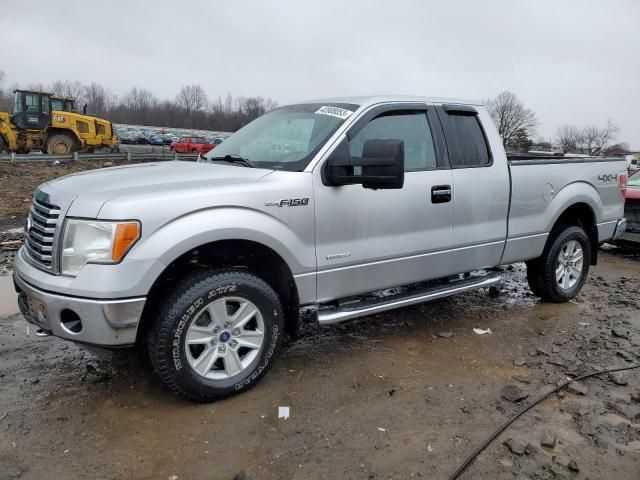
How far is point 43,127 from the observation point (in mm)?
23766

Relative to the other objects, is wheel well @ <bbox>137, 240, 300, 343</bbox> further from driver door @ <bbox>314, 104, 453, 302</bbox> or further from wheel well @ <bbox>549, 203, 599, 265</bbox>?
wheel well @ <bbox>549, 203, 599, 265</bbox>

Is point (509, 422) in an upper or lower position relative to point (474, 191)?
lower

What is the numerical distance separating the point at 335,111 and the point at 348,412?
212cm

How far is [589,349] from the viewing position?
170 inches

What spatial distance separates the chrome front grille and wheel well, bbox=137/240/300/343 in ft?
2.01

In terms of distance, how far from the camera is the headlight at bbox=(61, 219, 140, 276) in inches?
110

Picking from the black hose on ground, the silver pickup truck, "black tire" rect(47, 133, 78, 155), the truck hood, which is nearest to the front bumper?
the silver pickup truck

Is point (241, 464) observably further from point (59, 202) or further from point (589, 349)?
point (589, 349)

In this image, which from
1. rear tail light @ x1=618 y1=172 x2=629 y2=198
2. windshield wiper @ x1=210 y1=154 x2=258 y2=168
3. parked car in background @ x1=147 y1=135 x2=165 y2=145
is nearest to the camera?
windshield wiper @ x1=210 y1=154 x2=258 y2=168

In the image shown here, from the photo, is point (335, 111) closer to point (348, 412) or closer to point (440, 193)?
point (440, 193)

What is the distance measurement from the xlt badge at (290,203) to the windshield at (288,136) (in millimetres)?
235

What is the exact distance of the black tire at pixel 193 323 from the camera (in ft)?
9.84

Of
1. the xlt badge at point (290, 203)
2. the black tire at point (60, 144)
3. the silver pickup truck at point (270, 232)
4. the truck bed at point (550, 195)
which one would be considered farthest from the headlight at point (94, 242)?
the black tire at point (60, 144)

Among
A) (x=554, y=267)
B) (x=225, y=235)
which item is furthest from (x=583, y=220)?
(x=225, y=235)
